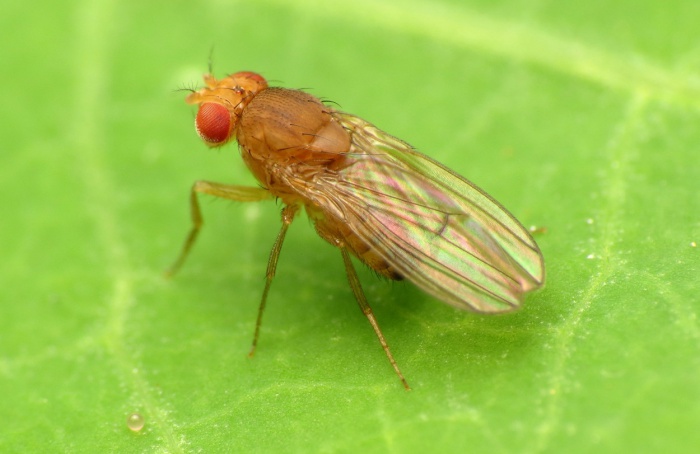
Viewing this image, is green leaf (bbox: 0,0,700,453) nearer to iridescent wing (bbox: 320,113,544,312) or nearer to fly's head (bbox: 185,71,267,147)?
iridescent wing (bbox: 320,113,544,312)

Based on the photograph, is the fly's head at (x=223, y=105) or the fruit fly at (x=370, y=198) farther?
the fly's head at (x=223, y=105)

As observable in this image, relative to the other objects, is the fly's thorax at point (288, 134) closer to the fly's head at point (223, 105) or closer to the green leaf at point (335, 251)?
the fly's head at point (223, 105)

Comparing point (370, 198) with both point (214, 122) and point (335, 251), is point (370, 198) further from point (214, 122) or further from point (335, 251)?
point (214, 122)

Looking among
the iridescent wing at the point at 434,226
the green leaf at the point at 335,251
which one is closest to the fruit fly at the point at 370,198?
the iridescent wing at the point at 434,226

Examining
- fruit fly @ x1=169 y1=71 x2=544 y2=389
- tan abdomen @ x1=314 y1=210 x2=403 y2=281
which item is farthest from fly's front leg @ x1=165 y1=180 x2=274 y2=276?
tan abdomen @ x1=314 y1=210 x2=403 y2=281

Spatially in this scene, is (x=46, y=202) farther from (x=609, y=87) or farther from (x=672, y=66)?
(x=672, y=66)

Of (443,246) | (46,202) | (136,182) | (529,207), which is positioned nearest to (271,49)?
(136,182)

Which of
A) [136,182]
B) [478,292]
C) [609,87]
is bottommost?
[136,182]
